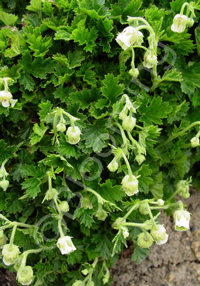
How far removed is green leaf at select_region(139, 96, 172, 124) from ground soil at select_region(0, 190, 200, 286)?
2.87 ft

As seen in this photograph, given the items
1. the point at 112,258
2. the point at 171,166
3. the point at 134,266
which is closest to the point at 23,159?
the point at 112,258

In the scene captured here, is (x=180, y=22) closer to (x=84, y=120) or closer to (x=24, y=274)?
(x=84, y=120)

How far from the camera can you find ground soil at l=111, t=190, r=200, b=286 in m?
1.95

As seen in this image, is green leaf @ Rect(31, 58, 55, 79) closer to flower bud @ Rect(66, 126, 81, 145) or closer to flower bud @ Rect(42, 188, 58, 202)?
flower bud @ Rect(66, 126, 81, 145)

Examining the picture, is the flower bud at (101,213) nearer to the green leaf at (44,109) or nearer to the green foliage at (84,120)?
the green foliage at (84,120)

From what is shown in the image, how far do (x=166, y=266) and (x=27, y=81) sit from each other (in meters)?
1.36

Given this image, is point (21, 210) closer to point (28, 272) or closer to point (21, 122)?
point (28, 272)

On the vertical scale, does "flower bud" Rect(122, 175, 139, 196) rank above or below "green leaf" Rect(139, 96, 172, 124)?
below

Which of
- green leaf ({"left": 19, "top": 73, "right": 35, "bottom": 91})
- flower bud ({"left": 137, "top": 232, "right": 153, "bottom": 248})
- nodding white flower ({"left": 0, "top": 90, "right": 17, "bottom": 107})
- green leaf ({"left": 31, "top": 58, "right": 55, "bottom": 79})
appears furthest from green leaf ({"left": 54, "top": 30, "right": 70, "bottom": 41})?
flower bud ({"left": 137, "top": 232, "right": 153, "bottom": 248})

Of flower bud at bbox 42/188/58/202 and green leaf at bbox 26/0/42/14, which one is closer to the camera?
flower bud at bbox 42/188/58/202

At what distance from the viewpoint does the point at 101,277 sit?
68.4 inches

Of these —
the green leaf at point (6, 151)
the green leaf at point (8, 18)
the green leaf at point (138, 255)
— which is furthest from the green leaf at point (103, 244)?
the green leaf at point (8, 18)

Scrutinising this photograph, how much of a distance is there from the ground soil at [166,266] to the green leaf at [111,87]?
1021 millimetres

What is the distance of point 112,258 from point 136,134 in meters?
0.64
